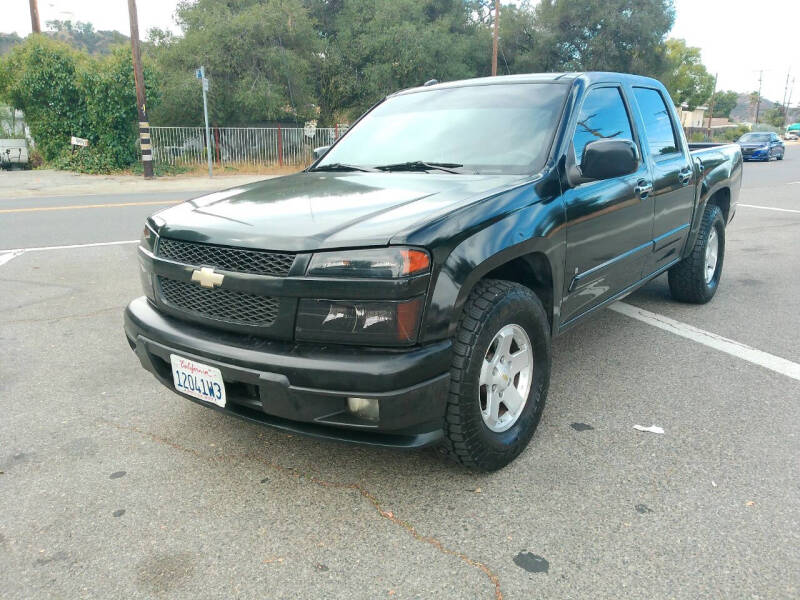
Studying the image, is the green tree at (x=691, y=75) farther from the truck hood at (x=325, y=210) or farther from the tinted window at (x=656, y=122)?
the truck hood at (x=325, y=210)

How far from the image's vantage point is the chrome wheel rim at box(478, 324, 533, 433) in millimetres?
2752

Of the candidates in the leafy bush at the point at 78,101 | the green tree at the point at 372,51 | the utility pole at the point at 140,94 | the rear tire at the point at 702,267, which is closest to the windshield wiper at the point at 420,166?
the rear tire at the point at 702,267

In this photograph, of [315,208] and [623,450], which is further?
[623,450]

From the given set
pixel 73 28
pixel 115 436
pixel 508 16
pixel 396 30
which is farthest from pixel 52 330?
pixel 73 28

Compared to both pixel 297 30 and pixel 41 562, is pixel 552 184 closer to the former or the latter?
pixel 41 562

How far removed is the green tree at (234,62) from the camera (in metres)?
23.6

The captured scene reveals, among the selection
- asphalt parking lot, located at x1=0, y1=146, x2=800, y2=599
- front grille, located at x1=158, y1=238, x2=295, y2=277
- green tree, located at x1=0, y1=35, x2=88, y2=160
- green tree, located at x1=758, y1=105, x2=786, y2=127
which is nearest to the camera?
asphalt parking lot, located at x1=0, y1=146, x2=800, y2=599

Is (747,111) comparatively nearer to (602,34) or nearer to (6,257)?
(602,34)

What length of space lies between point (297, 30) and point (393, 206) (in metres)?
25.9

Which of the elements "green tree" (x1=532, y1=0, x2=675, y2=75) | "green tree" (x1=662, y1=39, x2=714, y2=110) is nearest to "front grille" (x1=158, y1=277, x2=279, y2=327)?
"green tree" (x1=532, y1=0, x2=675, y2=75)

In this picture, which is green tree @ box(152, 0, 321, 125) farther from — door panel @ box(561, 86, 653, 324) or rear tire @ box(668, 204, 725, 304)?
door panel @ box(561, 86, 653, 324)

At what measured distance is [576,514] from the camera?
2.52 m

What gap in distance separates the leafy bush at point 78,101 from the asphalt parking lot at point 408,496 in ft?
59.8

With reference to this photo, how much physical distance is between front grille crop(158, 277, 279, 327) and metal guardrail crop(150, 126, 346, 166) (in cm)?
1999
